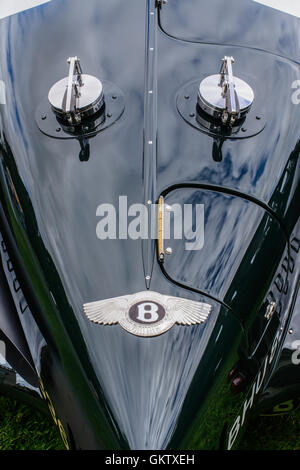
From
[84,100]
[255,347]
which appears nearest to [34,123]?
[84,100]

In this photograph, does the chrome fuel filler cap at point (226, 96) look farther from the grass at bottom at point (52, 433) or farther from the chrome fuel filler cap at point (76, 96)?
the grass at bottom at point (52, 433)

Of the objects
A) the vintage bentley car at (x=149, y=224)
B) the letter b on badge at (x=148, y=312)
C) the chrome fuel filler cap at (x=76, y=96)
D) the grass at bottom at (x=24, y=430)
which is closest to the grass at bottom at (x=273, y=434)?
the vintage bentley car at (x=149, y=224)

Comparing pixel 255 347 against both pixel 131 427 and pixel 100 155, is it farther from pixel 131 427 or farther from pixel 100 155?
pixel 100 155

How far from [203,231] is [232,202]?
180 mm

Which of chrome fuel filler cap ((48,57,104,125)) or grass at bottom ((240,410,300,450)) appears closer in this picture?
chrome fuel filler cap ((48,57,104,125))

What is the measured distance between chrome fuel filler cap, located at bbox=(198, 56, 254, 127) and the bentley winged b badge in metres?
0.83

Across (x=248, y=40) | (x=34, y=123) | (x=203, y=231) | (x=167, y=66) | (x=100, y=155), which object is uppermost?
(x=248, y=40)

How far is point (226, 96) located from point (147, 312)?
0.99 meters

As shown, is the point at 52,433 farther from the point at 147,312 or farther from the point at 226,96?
the point at 226,96

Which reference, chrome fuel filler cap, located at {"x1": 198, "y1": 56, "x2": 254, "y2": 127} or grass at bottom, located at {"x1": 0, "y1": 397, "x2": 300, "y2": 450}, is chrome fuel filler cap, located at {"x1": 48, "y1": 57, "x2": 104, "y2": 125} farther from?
grass at bottom, located at {"x1": 0, "y1": 397, "x2": 300, "y2": 450}

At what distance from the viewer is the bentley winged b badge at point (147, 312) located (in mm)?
2129

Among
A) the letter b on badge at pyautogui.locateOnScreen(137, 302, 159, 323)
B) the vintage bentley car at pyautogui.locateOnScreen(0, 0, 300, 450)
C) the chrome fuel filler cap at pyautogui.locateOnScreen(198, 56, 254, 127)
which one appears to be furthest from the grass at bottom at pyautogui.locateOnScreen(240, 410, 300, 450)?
the chrome fuel filler cap at pyautogui.locateOnScreen(198, 56, 254, 127)

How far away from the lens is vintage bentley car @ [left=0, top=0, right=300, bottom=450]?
2135 millimetres

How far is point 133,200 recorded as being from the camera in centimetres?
242
